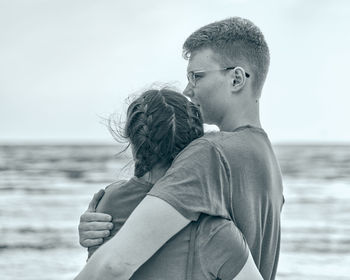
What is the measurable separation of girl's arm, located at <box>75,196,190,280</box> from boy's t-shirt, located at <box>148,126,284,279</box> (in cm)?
3

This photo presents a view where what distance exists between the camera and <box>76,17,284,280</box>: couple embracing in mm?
1811

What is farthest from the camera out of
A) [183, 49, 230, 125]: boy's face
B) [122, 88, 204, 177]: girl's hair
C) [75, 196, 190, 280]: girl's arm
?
[183, 49, 230, 125]: boy's face

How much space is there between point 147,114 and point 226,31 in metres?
0.47

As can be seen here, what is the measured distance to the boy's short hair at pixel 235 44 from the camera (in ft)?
7.30

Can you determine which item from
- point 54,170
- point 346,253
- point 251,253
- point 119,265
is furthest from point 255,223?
point 54,170

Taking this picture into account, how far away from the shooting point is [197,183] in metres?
1.84

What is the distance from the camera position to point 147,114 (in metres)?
1.96

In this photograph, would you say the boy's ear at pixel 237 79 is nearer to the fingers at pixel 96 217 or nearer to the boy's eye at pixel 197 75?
the boy's eye at pixel 197 75

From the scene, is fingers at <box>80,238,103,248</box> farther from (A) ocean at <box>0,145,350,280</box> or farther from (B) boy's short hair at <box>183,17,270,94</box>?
(B) boy's short hair at <box>183,17,270,94</box>

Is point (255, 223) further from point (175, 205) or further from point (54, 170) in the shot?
point (54, 170)

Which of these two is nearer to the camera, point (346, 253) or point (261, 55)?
point (261, 55)

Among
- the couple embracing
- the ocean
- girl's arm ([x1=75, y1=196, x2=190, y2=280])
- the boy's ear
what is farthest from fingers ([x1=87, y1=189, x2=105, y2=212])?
the boy's ear

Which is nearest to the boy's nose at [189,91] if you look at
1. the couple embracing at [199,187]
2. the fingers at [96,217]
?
the couple embracing at [199,187]

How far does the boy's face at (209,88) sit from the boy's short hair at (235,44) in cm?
3
